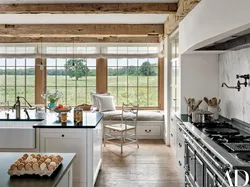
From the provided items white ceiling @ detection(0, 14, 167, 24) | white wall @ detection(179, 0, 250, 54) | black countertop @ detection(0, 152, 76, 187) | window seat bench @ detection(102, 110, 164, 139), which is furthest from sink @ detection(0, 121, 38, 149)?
window seat bench @ detection(102, 110, 164, 139)

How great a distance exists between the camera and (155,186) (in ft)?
12.5

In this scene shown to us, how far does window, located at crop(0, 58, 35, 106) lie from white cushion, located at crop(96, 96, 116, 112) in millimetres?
1936

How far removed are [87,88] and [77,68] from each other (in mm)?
593

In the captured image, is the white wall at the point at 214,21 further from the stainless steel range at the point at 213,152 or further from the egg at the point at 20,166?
the egg at the point at 20,166

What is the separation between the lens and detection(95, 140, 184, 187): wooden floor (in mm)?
3973

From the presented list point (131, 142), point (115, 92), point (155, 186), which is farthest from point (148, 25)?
point (155, 186)

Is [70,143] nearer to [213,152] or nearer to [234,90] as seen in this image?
[213,152]

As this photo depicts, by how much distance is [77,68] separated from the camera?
7750mm

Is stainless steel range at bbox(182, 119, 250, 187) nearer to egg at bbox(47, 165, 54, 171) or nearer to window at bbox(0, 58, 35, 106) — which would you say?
egg at bbox(47, 165, 54, 171)

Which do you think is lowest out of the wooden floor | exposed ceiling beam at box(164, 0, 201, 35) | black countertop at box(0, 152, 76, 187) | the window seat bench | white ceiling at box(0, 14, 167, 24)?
the wooden floor

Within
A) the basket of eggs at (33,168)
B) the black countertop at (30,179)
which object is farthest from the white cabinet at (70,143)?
the basket of eggs at (33,168)

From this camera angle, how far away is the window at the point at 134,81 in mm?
7664

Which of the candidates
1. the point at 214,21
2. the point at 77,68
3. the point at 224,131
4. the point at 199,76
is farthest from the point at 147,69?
the point at 214,21

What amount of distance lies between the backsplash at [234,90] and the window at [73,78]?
161 inches
